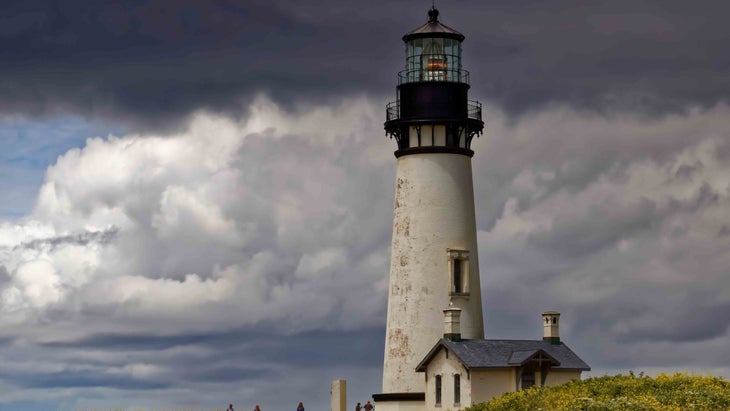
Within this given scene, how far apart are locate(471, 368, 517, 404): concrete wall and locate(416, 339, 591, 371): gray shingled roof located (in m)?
0.36

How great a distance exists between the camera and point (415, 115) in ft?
232

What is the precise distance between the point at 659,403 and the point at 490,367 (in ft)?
45.2

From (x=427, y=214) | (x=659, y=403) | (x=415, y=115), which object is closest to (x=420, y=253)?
(x=427, y=214)

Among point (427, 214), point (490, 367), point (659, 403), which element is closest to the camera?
point (659, 403)

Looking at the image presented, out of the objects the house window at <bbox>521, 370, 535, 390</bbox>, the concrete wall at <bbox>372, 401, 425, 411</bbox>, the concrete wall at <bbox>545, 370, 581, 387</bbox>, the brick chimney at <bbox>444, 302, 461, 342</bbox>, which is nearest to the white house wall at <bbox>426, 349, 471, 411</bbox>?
the brick chimney at <bbox>444, 302, 461, 342</bbox>

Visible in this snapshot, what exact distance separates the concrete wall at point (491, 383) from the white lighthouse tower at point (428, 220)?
3902mm

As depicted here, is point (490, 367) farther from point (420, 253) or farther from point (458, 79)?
point (458, 79)

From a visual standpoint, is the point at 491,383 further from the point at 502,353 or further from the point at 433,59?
the point at 433,59

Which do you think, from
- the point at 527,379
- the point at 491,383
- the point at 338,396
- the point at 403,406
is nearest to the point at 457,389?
the point at 491,383

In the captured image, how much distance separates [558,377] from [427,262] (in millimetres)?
7774

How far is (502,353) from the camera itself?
2638 inches

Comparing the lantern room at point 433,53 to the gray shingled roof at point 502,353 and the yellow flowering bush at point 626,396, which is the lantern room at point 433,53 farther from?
the yellow flowering bush at point 626,396

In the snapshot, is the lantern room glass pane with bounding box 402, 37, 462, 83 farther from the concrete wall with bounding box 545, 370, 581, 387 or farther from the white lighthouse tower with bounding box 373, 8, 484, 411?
the concrete wall with bounding box 545, 370, 581, 387

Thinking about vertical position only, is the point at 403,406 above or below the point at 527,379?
below
